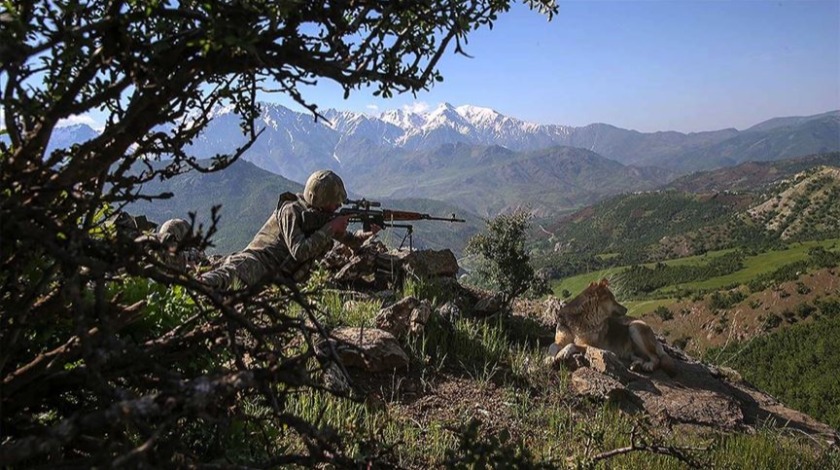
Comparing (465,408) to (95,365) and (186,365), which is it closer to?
(186,365)

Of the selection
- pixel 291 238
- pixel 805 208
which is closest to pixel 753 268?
pixel 805 208

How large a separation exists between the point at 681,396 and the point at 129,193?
240 inches

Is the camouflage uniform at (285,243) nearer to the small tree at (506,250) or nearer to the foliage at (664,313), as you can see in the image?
the small tree at (506,250)

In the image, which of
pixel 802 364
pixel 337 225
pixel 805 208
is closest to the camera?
pixel 337 225

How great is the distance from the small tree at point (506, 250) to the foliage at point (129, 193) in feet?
65.4

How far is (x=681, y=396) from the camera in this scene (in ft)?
20.3

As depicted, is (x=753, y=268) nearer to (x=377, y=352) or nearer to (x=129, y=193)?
(x=377, y=352)

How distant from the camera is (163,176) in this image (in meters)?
2.67

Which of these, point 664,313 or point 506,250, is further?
point 664,313

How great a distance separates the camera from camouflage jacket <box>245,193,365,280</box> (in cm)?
581

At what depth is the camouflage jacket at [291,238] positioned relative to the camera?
581 cm

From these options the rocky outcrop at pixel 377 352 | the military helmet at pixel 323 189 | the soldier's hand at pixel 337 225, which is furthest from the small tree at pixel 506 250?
the rocky outcrop at pixel 377 352

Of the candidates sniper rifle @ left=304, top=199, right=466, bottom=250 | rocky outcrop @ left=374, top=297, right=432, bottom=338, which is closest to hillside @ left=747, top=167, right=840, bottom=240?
sniper rifle @ left=304, top=199, right=466, bottom=250

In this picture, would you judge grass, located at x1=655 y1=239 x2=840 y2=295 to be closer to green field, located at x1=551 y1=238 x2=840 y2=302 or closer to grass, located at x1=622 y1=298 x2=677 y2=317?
green field, located at x1=551 y1=238 x2=840 y2=302
